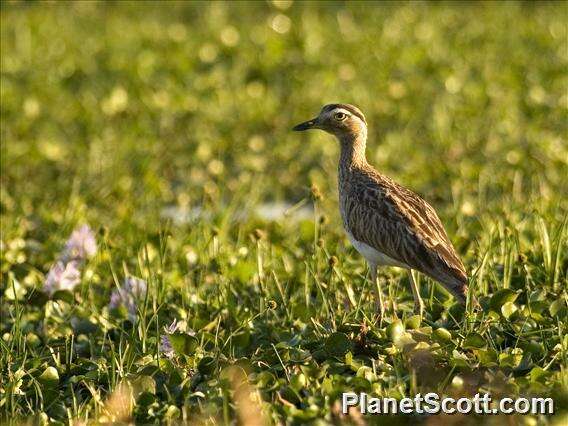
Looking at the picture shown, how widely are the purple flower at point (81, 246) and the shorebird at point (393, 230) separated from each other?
1.45 m

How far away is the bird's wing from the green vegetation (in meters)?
0.18

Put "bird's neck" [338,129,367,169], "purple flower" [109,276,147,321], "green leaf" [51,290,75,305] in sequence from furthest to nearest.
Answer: "bird's neck" [338,129,367,169]
"green leaf" [51,290,75,305]
"purple flower" [109,276,147,321]

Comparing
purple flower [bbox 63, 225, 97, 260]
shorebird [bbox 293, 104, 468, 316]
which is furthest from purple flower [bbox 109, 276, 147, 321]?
shorebird [bbox 293, 104, 468, 316]

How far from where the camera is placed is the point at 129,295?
238 inches

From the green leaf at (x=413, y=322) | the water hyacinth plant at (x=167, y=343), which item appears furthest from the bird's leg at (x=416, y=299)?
the water hyacinth plant at (x=167, y=343)

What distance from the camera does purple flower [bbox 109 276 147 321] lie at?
19.7ft

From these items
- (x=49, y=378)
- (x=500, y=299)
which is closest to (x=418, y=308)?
(x=500, y=299)

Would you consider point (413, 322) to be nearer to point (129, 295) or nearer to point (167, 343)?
point (167, 343)

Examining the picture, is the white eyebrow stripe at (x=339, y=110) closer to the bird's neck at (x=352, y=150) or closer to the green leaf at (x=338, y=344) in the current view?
the bird's neck at (x=352, y=150)

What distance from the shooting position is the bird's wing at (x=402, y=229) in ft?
17.8

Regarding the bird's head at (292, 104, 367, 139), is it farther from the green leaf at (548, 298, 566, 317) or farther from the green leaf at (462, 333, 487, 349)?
the green leaf at (462, 333, 487, 349)

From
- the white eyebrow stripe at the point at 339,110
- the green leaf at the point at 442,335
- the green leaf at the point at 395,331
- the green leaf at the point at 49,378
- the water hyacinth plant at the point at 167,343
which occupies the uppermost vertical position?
the white eyebrow stripe at the point at 339,110

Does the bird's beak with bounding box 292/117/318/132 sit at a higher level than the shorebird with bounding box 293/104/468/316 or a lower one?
higher

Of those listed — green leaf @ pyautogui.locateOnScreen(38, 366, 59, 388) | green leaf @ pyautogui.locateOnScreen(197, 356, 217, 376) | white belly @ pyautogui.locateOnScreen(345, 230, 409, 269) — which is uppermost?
white belly @ pyautogui.locateOnScreen(345, 230, 409, 269)
